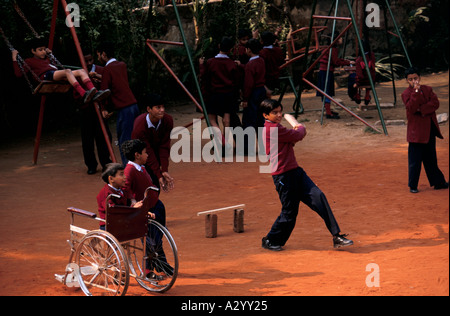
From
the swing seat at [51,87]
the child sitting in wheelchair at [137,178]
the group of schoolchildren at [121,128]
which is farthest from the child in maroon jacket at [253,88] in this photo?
the child sitting in wheelchair at [137,178]

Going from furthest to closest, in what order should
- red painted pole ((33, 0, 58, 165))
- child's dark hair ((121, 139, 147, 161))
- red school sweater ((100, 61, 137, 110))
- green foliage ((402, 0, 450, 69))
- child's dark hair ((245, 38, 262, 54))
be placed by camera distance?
green foliage ((402, 0, 450, 69)) → child's dark hair ((245, 38, 262, 54)) → red painted pole ((33, 0, 58, 165)) → red school sweater ((100, 61, 137, 110)) → child's dark hair ((121, 139, 147, 161))

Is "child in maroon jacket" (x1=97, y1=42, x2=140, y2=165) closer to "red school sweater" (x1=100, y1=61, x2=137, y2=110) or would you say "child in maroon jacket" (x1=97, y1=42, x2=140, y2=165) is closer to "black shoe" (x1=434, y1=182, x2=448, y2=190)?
"red school sweater" (x1=100, y1=61, x2=137, y2=110)

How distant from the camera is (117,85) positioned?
979 centimetres

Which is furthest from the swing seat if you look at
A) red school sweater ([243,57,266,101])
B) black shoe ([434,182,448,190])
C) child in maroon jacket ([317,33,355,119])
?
child in maroon jacket ([317,33,355,119])

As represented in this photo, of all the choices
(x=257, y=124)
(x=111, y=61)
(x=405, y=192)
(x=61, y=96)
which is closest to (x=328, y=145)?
(x=257, y=124)

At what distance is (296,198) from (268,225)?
4.07 ft

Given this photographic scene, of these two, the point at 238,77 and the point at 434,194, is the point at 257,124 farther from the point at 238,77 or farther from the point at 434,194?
the point at 434,194

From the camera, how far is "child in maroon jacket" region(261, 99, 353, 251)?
6.28 m

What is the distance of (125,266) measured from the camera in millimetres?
4906

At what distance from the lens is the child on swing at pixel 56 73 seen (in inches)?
363

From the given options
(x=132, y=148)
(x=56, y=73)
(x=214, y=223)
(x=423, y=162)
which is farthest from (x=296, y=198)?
(x=56, y=73)

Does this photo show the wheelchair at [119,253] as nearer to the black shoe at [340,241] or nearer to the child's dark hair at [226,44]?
the black shoe at [340,241]

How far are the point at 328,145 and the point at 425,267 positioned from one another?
22.8 ft

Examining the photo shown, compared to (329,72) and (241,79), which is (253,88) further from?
(329,72)
